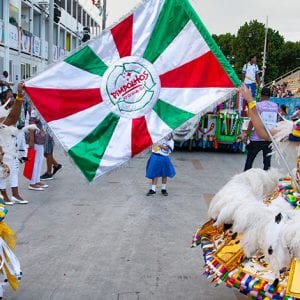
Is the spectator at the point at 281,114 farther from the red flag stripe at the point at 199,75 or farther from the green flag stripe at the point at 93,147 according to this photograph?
the green flag stripe at the point at 93,147

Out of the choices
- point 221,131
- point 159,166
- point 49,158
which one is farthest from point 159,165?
point 221,131

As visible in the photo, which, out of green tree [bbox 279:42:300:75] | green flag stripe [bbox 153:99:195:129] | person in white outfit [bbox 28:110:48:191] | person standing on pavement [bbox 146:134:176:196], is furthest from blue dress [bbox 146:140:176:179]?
green tree [bbox 279:42:300:75]

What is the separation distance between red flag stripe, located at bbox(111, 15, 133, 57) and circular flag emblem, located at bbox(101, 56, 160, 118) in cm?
6

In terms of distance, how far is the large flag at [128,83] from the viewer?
144 inches

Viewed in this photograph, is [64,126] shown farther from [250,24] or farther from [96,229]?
[250,24]

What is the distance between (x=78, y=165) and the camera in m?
3.65

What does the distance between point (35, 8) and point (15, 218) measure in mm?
31399

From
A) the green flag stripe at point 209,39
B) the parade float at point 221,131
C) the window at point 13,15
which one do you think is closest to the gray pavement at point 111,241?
the green flag stripe at point 209,39

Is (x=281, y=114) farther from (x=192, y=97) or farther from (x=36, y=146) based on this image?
(x=36, y=146)

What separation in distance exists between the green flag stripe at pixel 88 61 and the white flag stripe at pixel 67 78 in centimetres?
3

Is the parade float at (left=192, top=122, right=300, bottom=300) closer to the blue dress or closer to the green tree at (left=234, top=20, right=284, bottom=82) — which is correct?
the blue dress

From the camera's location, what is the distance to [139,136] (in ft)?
12.2

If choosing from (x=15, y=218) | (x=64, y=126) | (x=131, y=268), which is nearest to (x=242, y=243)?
(x=64, y=126)

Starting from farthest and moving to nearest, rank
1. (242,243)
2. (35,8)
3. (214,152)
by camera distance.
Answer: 1. (35,8)
2. (214,152)
3. (242,243)
